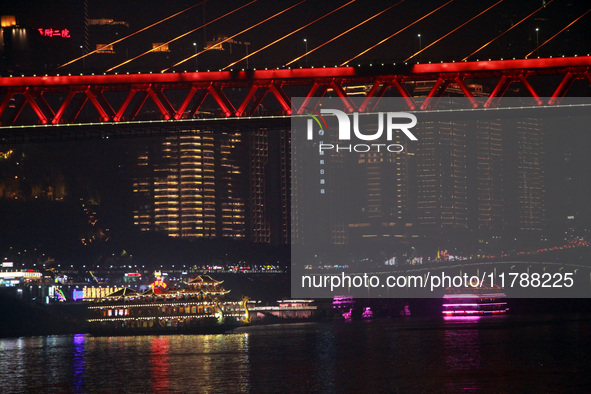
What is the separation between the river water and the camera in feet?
160

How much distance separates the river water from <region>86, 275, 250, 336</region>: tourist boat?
2.30 m

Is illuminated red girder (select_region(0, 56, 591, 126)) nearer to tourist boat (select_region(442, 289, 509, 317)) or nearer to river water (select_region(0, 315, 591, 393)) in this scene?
river water (select_region(0, 315, 591, 393))

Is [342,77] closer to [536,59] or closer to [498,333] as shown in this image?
[536,59]

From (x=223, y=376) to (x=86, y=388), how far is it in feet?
26.2

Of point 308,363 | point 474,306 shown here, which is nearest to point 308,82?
point 308,363

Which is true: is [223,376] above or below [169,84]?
below

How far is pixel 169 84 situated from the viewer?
58.3 m

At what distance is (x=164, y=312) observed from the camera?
92.4m

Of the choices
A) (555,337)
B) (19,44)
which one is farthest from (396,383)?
(19,44)

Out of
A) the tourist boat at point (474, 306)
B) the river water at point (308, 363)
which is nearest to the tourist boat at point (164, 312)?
the river water at point (308, 363)

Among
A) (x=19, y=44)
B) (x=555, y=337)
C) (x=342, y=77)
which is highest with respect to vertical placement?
(x=19, y=44)

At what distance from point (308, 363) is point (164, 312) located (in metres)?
35.0

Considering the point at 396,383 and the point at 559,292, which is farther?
the point at 559,292

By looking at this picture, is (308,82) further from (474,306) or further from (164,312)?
(474,306)
